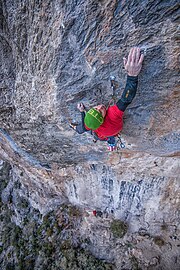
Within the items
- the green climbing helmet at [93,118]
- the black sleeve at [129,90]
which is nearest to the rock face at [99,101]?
the black sleeve at [129,90]

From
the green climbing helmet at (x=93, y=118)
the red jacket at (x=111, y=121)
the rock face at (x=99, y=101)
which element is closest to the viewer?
the rock face at (x=99, y=101)

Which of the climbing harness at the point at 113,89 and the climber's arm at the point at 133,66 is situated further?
the climbing harness at the point at 113,89

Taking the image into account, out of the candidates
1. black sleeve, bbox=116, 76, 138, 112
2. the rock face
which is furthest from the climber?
the rock face

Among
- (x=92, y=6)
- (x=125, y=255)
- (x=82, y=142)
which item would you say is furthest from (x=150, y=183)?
(x=92, y=6)

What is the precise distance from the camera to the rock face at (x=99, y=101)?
238 cm

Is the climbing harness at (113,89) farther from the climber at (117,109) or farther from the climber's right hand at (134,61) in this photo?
the climber's right hand at (134,61)

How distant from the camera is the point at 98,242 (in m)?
8.24

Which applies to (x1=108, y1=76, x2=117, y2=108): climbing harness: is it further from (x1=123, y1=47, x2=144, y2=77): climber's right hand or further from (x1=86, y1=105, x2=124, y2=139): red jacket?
(x1=123, y1=47, x2=144, y2=77): climber's right hand

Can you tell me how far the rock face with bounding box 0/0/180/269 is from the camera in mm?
2375

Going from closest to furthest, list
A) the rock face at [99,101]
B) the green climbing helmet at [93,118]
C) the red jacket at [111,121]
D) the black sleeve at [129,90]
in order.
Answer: the rock face at [99,101]
the black sleeve at [129,90]
the green climbing helmet at [93,118]
the red jacket at [111,121]

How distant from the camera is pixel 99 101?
3.27 m

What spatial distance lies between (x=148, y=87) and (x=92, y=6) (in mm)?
1369

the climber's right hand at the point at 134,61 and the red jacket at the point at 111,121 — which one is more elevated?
the climber's right hand at the point at 134,61

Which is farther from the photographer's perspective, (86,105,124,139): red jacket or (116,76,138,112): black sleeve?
(86,105,124,139): red jacket
